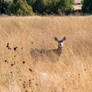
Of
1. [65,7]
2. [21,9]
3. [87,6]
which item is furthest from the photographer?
[65,7]

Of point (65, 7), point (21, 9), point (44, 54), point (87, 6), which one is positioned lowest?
point (65, 7)

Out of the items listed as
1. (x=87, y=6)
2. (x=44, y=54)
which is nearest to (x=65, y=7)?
(x=87, y=6)

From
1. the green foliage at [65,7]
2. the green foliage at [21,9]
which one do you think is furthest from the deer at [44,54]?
the green foliage at [65,7]

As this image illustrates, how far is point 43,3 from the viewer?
20.8 m

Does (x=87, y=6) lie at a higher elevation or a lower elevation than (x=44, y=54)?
lower

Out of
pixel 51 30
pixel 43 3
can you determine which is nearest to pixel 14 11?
pixel 43 3

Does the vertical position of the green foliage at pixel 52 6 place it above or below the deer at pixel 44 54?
below

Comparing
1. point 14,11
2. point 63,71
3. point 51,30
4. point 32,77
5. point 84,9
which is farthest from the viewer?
point 84,9

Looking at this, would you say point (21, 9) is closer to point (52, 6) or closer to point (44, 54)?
point (52, 6)

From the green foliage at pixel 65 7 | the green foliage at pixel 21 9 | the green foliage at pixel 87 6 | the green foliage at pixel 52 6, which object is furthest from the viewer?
the green foliage at pixel 52 6

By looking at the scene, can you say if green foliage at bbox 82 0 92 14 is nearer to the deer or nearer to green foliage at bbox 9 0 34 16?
green foliage at bbox 9 0 34 16

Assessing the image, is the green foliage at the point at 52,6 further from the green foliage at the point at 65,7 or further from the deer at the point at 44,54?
the deer at the point at 44,54

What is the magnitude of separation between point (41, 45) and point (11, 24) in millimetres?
3382

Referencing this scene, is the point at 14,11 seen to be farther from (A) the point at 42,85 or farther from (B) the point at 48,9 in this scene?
(A) the point at 42,85
